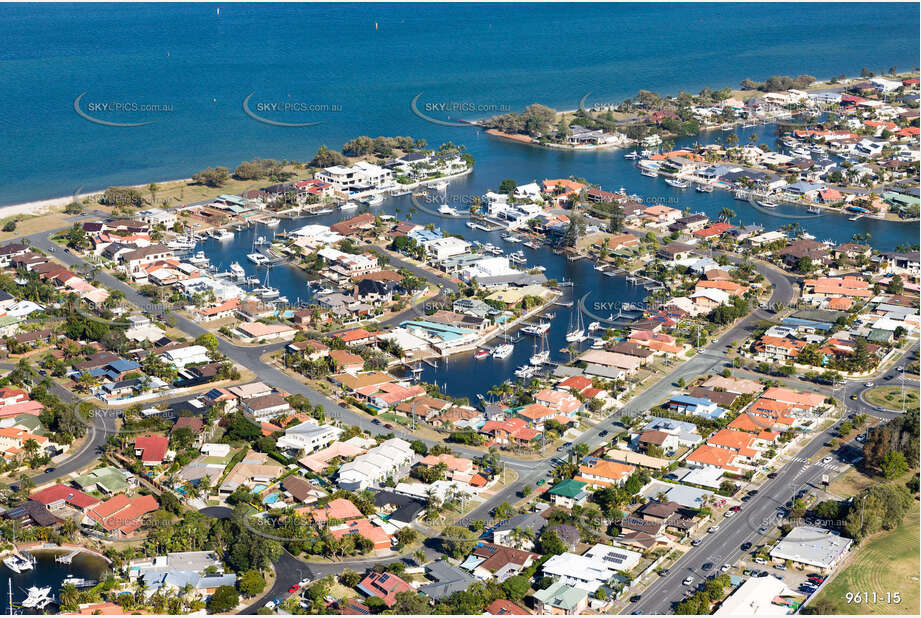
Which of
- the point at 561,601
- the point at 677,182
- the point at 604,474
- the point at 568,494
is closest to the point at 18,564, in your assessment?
the point at 561,601

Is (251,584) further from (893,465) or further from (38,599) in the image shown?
(893,465)

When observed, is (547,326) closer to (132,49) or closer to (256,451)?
(256,451)

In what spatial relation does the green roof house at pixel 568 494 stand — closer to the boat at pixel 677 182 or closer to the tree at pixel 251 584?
the tree at pixel 251 584

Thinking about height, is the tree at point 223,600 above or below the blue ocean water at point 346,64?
below

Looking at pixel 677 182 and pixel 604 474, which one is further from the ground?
pixel 677 182

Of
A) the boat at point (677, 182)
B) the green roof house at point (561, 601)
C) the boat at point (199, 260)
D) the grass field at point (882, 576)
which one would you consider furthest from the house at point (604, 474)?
the boat at point (677, 182)
